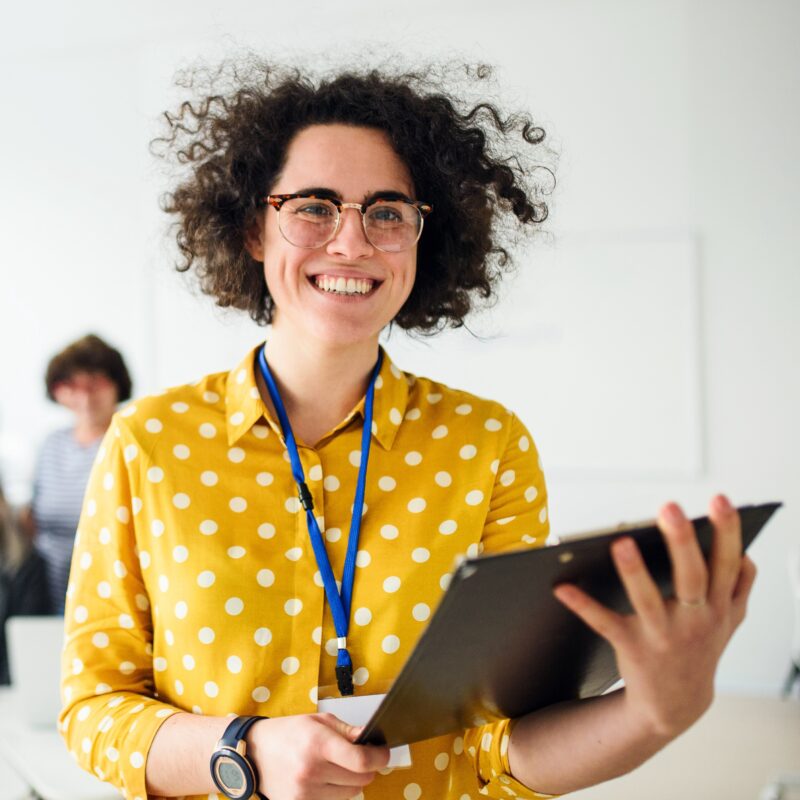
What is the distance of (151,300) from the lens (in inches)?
233

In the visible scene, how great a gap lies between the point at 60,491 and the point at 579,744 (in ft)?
12.4

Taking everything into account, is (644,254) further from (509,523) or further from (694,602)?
(694,602)

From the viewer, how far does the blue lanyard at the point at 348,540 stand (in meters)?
1.21

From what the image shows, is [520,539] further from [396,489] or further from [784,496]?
[784,496]

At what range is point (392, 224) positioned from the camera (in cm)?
134

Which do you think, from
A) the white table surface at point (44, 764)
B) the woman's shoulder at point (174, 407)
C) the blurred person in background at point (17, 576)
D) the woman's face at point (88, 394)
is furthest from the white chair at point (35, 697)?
Answer: the woman's face at point (88, 394)

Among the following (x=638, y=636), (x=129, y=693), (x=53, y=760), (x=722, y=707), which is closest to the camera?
(x=638, y=636)

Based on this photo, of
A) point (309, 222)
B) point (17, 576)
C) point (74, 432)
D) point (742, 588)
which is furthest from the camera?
point (74, 432)

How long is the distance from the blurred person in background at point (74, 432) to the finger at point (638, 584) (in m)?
3.56

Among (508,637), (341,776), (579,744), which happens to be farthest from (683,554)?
(341,776)

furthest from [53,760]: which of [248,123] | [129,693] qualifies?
[248,123]

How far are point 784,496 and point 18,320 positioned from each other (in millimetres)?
4962

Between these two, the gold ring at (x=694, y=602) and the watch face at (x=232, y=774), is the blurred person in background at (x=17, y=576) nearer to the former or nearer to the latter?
the watch face at (x=232, y=774)

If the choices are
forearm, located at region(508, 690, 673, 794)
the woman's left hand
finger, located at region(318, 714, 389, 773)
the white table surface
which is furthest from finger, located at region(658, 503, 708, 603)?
the white table surface
